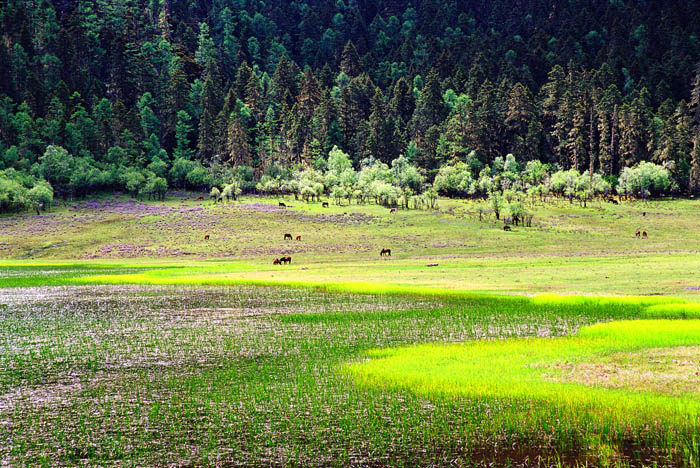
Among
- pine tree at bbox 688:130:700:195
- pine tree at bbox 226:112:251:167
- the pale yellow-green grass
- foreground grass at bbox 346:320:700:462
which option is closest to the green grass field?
foreground grass at bbox 346:320:700:462

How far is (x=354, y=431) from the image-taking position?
17.1 m

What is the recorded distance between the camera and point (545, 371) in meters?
23.0

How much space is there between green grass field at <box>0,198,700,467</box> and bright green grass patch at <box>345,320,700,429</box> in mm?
96

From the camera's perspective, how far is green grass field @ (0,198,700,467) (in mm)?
16000

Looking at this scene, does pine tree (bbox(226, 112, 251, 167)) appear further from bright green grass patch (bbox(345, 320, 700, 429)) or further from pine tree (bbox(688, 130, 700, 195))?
bright green grass patch (bbox(345, 320, 700, 429))

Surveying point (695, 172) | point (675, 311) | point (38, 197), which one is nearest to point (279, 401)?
point (675, 311)

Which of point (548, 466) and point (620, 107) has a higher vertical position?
point (620, 107)

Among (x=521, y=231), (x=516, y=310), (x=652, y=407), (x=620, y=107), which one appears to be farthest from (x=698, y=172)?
(x=652, y=407)

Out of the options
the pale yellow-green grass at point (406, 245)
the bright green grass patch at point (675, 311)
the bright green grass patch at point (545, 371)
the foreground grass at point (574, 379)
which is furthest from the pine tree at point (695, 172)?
the foreground grass at point (574, 379)

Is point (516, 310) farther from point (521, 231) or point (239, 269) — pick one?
point (521, 231)

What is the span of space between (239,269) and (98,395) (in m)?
54.6

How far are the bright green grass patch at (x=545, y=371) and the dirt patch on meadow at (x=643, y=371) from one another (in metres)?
0.43

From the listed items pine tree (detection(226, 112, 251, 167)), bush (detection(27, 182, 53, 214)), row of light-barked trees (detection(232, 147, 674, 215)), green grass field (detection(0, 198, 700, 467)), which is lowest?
green grass field (detection(0, 198, 700, 467))

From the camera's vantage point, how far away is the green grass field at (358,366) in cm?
1600
